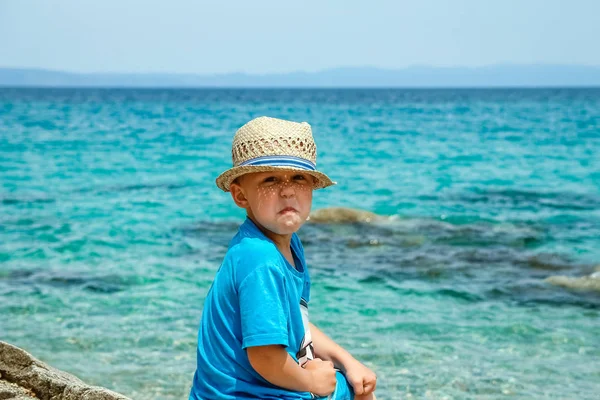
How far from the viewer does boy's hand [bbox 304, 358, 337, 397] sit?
2.84 m

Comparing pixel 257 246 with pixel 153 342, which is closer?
pixel 257 246

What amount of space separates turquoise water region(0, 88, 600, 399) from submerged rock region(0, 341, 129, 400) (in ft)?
7.14

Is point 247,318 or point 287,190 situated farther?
point 287,190

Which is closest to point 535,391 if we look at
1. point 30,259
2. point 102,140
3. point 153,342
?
point 153,342

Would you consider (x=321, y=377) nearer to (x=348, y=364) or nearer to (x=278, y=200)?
(x=348, y=364)

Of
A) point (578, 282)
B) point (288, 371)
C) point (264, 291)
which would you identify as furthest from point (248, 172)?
point (578, 282)

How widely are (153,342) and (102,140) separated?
23743mm

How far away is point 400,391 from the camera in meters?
5.77

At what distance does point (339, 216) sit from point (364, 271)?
3131 mm

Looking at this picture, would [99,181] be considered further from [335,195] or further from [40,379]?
[40,379]

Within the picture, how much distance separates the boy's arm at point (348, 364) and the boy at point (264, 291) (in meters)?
0.08

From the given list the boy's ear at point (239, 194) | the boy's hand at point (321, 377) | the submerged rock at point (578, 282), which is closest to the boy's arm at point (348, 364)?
the boy's hand at point (321, 377)

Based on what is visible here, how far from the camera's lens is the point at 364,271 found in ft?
30.3

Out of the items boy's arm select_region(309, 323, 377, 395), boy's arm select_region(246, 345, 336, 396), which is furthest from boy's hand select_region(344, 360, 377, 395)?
boy's arm select_region(246, 345, 336, 396)
